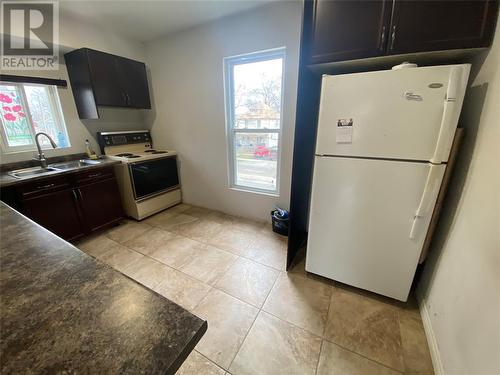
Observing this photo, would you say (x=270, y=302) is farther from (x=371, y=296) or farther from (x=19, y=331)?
(x=19, y=331)

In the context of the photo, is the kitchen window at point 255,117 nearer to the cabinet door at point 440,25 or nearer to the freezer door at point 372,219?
the freezer door at point 372,219

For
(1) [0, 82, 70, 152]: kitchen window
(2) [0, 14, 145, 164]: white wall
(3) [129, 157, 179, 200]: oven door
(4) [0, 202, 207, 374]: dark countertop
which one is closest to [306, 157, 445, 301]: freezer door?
(4) [0, 202, 207, 374]: dark countertop

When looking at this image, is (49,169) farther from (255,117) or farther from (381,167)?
(381,167)

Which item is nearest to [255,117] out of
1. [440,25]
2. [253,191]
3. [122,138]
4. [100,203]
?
[253,191]

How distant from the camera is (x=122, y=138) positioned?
9.98 feet

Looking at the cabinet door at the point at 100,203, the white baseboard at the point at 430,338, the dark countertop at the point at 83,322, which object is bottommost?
the white baseboard at the point at 430,338

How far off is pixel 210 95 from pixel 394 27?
202 centimetres

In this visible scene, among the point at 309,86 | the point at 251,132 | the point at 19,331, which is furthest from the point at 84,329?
the point at 251,132

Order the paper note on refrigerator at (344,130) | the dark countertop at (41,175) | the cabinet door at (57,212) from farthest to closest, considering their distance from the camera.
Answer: the cabinet door at (57,212)
the dark countertop at (41,175)
the paper note on refrigerator at (344,130)

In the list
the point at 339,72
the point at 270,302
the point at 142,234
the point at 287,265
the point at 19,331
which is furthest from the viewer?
the point at 142,234

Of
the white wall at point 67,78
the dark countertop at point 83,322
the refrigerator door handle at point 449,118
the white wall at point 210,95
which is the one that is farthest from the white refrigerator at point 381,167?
the white wall at point 67,78

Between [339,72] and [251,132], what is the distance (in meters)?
1.20

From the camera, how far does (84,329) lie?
50 cm

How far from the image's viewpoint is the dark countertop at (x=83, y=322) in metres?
0.44
